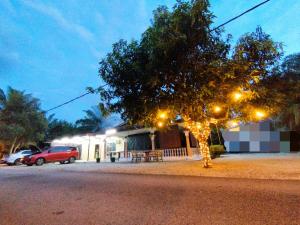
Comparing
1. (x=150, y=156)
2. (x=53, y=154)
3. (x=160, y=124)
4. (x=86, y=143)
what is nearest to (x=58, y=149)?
(x=53, y=154)

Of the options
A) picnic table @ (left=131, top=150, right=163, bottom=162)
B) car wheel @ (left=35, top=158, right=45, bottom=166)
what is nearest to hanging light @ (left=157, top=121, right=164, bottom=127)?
picnic table @ (left=131, top=150, right=163, bottom=162)

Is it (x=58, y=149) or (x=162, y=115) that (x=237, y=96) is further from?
(x=58, y=149)

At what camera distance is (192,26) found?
42.7 ft

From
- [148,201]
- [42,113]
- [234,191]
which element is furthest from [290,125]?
[42,113]

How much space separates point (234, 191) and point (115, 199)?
10.4 feet

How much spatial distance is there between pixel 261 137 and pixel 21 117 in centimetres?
3036

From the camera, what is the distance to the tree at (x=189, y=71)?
12.9 metres

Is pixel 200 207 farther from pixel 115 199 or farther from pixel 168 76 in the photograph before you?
pixel 168 76

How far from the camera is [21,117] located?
39.2 meters

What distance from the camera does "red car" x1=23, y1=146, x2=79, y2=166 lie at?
93.0ft

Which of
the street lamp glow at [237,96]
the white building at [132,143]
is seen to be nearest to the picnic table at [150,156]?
the white building at [132,143]

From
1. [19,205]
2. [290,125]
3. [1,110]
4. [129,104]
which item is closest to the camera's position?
[19,205]

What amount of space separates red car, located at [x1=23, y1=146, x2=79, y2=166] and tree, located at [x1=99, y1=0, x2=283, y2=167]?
54.4 feet

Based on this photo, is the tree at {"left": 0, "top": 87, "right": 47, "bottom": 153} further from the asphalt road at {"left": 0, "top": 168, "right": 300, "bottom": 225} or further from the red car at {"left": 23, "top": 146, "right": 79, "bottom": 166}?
the asphalt road at {"left": 0, "top": 168, "right": 300, "bottom": 225}
